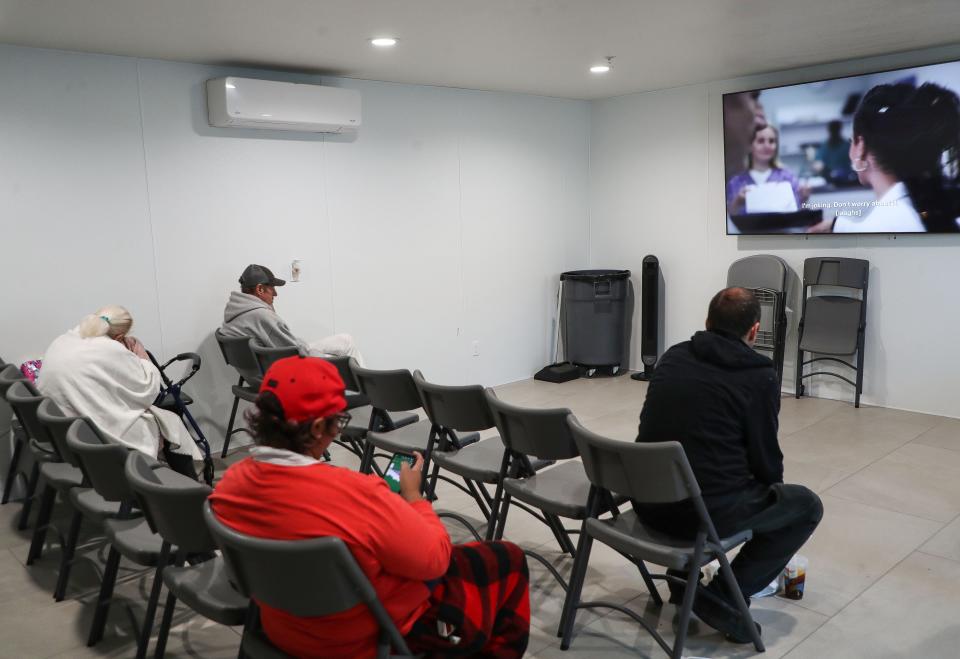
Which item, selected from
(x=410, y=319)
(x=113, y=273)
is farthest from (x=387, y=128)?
(x=113, y=273)

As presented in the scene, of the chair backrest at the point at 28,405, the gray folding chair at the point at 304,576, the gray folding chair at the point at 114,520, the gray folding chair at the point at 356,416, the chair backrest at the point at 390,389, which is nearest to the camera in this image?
the gray folding chair at the point at 304,576

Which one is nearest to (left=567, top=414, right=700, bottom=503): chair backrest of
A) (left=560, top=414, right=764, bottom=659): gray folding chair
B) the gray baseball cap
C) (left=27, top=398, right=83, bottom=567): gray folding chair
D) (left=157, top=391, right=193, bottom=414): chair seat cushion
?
(left=560, top=414, right=764, bottom=659): gray folding chair

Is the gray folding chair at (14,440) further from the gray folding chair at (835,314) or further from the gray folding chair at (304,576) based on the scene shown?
the gray folding chair at (835,314)

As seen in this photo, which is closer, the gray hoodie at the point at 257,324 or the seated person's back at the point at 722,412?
→ the seated person's back at the point at 722,412

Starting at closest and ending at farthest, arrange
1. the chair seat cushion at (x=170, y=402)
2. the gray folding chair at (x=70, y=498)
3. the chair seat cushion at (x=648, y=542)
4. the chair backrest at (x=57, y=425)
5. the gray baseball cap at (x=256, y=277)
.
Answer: the chair seat cushion at (x=648, y=542) < the gray folding chair at (x=70, y=498) < the chair backrest at (x=57, y=425) < the chair seat cushion at (x=170, y=402) < the gray baseball cap at (x=256, y=277)

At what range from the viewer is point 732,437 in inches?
105

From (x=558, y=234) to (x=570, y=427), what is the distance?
508 cm

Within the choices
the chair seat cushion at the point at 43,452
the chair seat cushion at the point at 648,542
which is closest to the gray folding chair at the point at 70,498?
the chair seat cushion at the point at 43,452

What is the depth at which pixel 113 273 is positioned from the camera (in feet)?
16.3

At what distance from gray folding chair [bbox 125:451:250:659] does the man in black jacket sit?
140 cm

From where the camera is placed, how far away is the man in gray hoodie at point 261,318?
5.07m

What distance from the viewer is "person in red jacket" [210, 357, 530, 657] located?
6.07 feet

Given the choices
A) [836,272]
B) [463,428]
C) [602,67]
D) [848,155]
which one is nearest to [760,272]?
[836,272]

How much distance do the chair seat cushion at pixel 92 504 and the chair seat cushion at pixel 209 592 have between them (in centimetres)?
65
